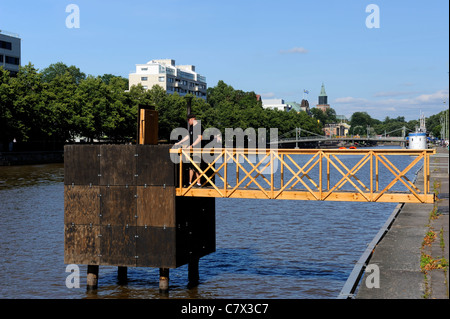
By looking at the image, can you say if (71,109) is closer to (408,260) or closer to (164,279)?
(164,279)

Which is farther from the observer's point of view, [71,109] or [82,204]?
[71,109]

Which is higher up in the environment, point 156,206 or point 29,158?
point 29,158

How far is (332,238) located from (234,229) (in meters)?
6.11

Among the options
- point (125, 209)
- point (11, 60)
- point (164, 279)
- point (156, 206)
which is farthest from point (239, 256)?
point (11, 60)

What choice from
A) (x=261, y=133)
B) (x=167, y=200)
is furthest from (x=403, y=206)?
(x=261, y=133)

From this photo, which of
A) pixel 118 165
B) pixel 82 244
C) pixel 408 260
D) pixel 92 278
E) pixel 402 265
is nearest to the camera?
pixel 118 165

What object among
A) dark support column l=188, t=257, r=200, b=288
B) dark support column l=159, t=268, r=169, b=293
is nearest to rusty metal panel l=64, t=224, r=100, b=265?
dark support column l=159, t=268, r=169, b=293

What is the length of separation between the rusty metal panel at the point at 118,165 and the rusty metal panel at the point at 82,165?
0.75 feet

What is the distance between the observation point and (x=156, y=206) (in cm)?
1853

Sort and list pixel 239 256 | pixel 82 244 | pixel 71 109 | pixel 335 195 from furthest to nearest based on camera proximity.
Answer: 1. pixel 71 109
2. pixel 239 256
3. pixel 82 244
4. pixel 335 195

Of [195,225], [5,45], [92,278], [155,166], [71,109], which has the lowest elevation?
[92,278]

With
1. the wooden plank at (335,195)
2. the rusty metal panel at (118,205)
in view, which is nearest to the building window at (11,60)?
the rusty metal panel at (118,205)

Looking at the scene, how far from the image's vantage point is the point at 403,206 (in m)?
37.8

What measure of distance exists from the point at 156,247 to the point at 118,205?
1.88 m
